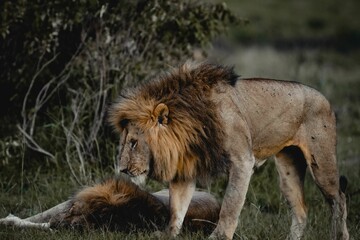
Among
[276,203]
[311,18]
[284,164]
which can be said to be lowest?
[311,18]

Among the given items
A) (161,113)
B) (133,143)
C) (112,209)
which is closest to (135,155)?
(133,143)

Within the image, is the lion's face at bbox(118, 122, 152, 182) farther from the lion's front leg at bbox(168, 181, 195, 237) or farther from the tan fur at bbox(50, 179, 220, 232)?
the lion's front leg at bbox(168, 181, 195, 237)

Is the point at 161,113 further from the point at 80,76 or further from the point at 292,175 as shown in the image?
the point at 80,76

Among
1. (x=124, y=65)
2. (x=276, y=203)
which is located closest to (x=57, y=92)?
(x=124, y=65)

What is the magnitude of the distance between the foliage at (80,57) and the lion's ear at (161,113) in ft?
7.55

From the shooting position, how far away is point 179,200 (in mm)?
5750

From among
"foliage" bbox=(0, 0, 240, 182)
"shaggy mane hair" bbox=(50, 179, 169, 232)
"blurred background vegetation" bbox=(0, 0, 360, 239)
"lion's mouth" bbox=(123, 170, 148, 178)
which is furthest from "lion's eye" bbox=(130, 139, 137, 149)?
"foliage" bbox=(0, 0, 240, 182)

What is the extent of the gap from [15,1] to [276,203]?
11.0 feet

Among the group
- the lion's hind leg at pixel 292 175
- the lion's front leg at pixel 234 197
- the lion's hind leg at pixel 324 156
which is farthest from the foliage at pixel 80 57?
the lion's front leg at pixel 234 197

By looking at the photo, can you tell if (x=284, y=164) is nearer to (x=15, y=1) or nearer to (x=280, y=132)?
(x=280, y=132)

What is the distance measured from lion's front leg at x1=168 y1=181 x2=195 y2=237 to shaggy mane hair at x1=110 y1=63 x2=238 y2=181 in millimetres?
85

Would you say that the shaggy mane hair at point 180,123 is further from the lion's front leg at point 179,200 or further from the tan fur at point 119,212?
the tan fur at point 119,212

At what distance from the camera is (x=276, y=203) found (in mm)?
7344

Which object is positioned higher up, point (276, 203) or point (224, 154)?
point (224, 154)
